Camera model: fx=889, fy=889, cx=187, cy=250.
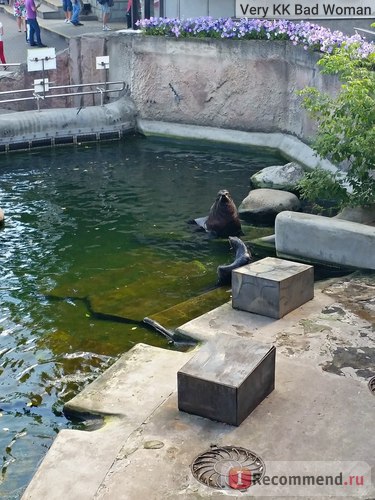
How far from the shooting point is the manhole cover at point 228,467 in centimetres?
773

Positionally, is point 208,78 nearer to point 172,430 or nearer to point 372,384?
point 372,384

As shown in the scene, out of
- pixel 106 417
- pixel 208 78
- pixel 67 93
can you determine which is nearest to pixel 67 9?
pixel 67 93

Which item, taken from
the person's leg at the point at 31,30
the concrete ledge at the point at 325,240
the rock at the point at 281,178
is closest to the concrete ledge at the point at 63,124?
the person's leg at the point at 31,30

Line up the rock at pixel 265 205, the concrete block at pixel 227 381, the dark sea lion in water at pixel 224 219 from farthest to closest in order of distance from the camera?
the rock at pixel 265 205 → the dark sea lion in water at pixel 224 219 → the concrete block at pixel 227 381

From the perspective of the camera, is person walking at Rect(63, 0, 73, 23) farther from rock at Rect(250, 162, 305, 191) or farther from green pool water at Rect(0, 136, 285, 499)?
rock at Rect(250, 162, 305, 191)

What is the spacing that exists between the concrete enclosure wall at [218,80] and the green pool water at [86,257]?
2.89 ft

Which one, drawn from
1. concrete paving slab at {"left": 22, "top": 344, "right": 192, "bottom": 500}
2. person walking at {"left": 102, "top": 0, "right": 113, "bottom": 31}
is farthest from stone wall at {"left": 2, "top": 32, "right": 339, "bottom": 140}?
concrete paving slab at {"left": 22, "top": 344, "right": 192, "bottom": 500}

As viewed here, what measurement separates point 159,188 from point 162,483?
11.7 meters

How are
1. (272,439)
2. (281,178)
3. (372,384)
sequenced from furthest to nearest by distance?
(281,178) → (372,384) → (272,439)

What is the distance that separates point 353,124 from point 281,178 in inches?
175

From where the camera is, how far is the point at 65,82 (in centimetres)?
2555

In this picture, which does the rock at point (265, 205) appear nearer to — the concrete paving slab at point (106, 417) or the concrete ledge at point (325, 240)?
the concrete ledge at point (325, 240)

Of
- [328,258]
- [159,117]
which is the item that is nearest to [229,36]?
[159,117]

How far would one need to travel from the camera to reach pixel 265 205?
54.6 ft
